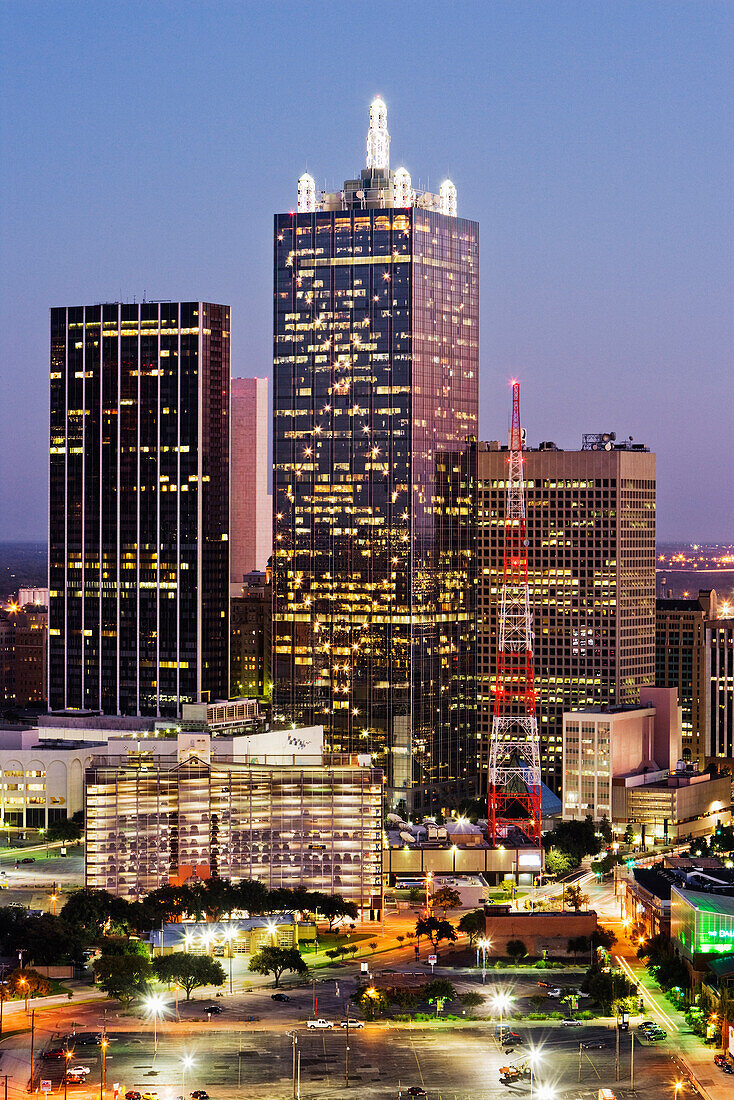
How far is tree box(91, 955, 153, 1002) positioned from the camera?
580ft

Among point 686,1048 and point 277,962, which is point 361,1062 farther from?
point 277,962

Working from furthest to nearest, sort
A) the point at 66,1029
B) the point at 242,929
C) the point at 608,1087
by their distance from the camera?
1. the point at 242,929
2. the point at 66,1029
3. the point at 608,1087

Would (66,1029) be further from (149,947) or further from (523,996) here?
(523,996)

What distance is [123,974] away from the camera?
178m

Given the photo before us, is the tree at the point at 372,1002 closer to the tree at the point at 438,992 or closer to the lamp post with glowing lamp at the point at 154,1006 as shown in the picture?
the tree at the point at 438,992

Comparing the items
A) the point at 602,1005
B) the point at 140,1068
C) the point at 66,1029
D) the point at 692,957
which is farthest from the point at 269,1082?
the point at 692,957

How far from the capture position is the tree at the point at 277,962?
607 feet

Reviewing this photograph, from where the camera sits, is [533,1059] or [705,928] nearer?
[533,1059]

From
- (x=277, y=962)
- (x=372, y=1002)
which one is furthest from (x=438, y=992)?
(x=277, y=962)

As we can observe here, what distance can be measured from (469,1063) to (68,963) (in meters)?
42.6

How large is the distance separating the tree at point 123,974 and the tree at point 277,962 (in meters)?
9.24

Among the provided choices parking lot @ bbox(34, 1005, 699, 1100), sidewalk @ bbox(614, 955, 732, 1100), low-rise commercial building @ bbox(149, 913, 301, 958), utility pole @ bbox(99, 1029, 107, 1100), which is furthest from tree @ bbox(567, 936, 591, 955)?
utility pole @ bbox(99, 1029, 107, 1100)

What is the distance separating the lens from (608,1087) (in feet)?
509

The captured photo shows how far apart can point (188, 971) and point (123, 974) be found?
17.9 feet
